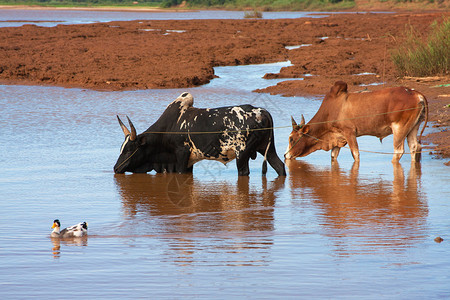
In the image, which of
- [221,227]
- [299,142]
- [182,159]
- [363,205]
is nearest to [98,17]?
[299,142]

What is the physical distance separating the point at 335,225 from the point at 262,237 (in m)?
0.83

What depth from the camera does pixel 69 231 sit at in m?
6.43

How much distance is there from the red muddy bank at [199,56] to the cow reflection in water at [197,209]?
3.69 meters

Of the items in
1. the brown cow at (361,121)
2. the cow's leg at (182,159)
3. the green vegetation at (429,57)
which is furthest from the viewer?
the green vegetation at (429,57)

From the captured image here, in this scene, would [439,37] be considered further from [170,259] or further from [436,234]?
[170,259]

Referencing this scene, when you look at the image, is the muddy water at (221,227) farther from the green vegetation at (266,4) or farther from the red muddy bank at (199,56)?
the green vegetation at (266,4)

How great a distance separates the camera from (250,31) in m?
35.6

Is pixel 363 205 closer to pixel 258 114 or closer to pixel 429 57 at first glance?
pixel 258 114

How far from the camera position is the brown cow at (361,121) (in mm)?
10398

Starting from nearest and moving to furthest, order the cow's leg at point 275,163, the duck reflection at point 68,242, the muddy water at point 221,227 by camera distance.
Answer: the muddy water at point 221,227 → the duck reflection at point 68,242 → the cow's leg at point 275,163

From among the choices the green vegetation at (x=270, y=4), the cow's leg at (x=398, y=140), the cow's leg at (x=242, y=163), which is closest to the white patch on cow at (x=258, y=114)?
the cow's leg at (x=242, y=163)

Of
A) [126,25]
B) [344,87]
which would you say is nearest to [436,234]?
[344,87]

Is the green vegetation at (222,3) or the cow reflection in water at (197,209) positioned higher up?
the green vegetation at (222,3)

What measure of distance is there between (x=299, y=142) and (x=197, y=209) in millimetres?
3572
